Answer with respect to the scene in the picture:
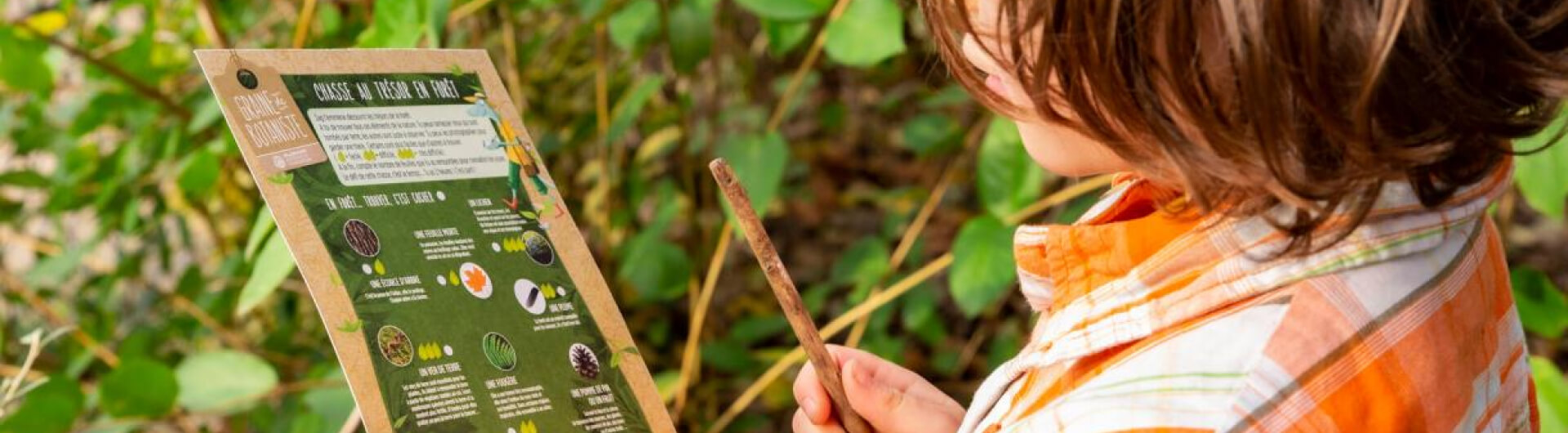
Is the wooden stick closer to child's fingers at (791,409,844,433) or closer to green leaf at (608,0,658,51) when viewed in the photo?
child's fingers at (791,409,844,433)

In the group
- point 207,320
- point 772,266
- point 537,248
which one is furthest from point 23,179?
point 772,266

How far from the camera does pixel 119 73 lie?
4.44 feet

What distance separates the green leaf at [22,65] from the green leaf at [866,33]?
0.65 metres

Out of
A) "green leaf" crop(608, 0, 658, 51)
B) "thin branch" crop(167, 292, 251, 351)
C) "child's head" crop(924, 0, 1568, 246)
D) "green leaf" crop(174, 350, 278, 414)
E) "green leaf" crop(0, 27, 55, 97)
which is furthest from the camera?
"thin branch" crop(167, 292, 251, 351)

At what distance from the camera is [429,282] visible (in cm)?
69

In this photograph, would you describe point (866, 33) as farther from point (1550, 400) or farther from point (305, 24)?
point (1550, 400)

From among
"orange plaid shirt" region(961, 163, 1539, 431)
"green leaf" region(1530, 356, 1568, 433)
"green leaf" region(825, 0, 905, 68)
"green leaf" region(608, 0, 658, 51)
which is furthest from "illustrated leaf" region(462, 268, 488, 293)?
"green leaf" region(1530, 356, 1568, 433)

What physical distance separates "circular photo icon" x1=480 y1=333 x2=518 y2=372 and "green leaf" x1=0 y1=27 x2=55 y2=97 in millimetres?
773

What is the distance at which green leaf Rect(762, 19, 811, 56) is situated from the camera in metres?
1.29

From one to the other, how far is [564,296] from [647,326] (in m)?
1.33

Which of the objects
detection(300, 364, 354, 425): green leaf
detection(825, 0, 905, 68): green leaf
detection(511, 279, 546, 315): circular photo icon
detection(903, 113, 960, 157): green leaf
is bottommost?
detection(903, 113, 960, 157): green leaf

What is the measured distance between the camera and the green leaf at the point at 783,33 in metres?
1.29

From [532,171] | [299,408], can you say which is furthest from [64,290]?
[532,171]

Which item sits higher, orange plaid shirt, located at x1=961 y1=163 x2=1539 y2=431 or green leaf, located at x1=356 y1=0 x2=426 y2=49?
green leaf, located at x1=356 y1=0 x2=426 y2=49
